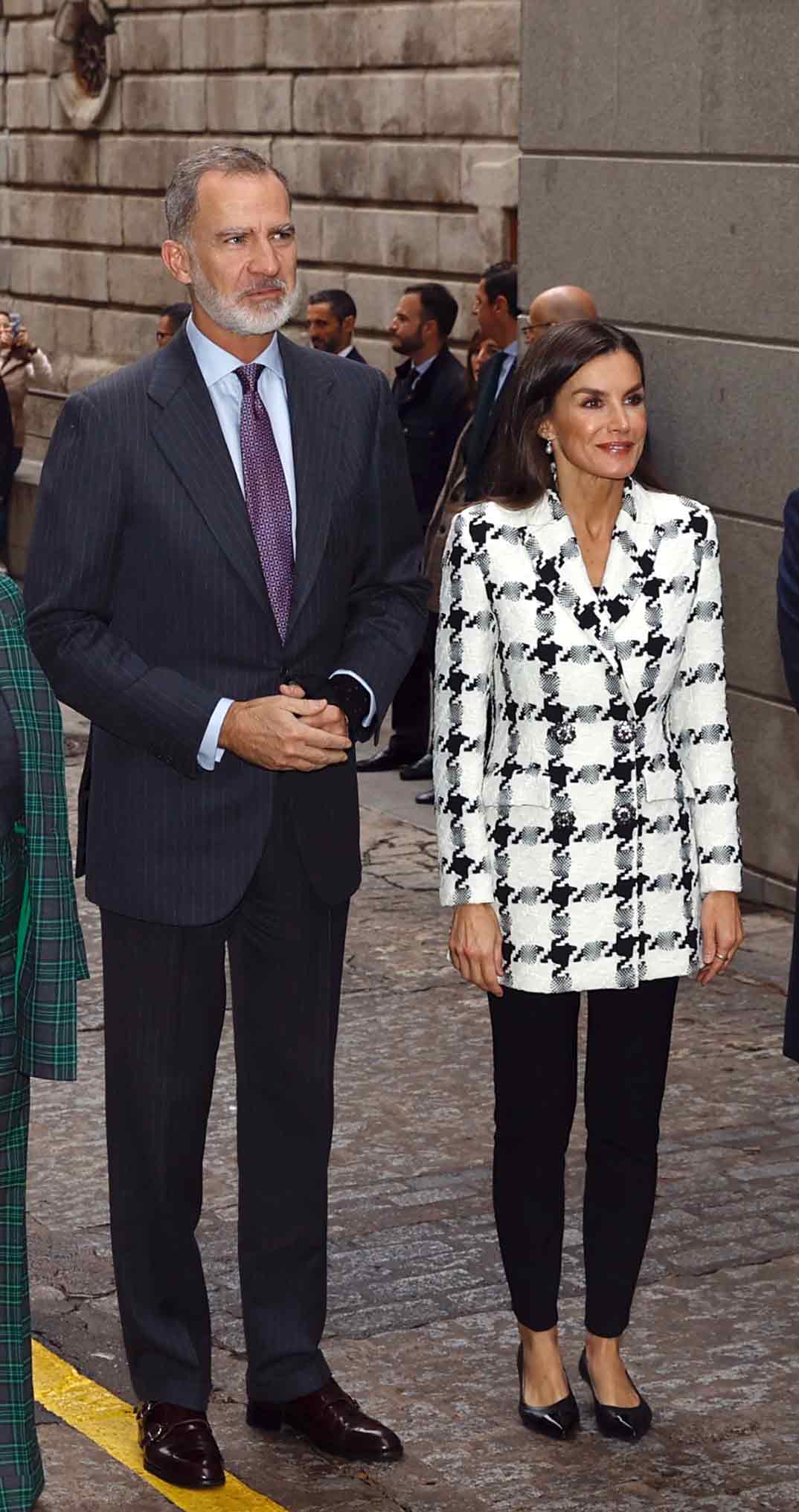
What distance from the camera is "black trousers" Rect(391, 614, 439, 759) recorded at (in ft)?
37.4

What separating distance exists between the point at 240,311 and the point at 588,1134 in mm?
1568

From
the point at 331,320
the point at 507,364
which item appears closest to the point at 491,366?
the point at 507,364

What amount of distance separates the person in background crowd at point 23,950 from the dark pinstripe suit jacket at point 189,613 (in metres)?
0.21

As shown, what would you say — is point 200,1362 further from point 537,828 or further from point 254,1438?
point 537,828

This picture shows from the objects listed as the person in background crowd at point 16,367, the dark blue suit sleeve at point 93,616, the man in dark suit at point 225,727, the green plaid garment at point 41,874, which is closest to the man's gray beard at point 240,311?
the man in dark suit at point 225,727

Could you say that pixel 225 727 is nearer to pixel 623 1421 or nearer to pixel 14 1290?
pixel 14 1290

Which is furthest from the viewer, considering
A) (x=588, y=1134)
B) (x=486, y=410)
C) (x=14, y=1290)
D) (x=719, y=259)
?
(x=486, y=410)

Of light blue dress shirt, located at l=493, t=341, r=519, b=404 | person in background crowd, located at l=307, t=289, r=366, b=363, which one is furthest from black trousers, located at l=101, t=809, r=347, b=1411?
person in background crowd, located at l=307, t=289, r=366, b=363

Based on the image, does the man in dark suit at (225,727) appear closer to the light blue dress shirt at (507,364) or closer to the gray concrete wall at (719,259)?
the gray concrete wall at (719,259)

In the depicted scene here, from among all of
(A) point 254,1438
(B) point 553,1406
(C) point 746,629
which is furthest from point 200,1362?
(C) point 746,629

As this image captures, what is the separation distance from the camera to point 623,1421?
185 inches

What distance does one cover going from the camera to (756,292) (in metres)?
8.75

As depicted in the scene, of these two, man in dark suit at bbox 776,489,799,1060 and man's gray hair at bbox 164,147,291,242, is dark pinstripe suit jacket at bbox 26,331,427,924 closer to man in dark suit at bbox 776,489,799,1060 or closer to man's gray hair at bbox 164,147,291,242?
man's gray hair at bbox 164,147,291,242

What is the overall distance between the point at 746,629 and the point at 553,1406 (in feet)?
15.3
